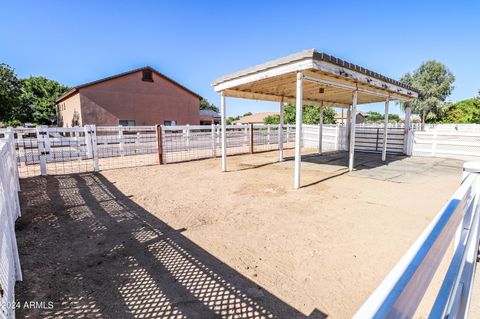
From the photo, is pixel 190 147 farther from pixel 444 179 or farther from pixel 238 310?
pixel 238 310

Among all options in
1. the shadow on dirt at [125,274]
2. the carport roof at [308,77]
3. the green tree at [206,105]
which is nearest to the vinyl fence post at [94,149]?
the shadow on dirt at [125,274]

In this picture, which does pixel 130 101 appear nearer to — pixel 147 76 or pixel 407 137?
pixel 147 76

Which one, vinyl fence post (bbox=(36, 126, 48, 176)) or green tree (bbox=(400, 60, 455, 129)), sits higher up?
green tree (bbox=(400, 60, 455, 129))

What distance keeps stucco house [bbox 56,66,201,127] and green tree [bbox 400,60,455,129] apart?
31001 mm

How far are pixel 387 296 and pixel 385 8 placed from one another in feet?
51.0

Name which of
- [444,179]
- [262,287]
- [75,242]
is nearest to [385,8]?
[444,179]

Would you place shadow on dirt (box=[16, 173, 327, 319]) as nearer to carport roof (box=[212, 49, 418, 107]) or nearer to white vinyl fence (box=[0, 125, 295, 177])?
carport roof (box=[212, 49, 418, 107])

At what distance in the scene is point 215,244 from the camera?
3.40 metres

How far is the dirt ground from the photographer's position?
2.31 meters

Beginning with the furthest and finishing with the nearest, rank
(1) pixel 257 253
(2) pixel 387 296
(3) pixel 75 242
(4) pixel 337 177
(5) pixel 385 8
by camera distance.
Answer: (5) pixel 385 8 < (4) pixel 337 177 < (3) pixel 75 242 < (1) pixel 257 253 < (2) pixel 387 296

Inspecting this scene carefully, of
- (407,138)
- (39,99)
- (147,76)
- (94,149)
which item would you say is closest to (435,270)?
(94,149)

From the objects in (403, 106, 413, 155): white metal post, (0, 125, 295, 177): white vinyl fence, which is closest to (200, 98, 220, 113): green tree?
(0, 125, 295, 177): white vinyl fence

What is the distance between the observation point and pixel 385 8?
1216 cm

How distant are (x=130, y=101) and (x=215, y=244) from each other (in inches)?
866
